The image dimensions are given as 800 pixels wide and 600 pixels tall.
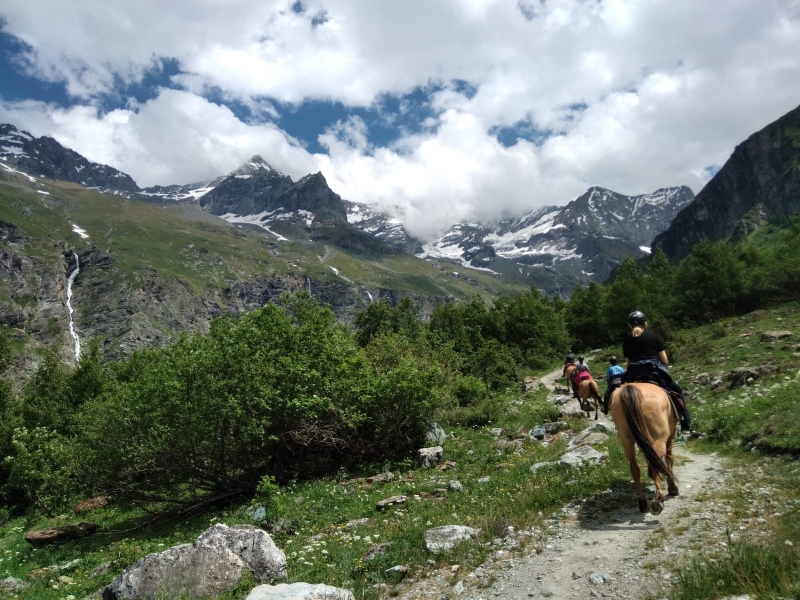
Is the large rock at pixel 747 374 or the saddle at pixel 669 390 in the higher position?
the saddle at pixel 669 390

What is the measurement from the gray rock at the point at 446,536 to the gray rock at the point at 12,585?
40.3 ft

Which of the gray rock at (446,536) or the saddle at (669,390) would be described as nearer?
the gray rock at (446,536)

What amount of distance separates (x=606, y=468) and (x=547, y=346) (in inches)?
1857

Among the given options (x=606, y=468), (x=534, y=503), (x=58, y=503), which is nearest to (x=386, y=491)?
(x=534, y=503)

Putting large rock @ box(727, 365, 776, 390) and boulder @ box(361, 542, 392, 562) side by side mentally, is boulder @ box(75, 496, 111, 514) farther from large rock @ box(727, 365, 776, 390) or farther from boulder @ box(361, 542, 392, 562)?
large rock @ box(727, 365, 776, 390)

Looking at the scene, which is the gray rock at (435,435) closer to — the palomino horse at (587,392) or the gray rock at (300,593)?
the palomino horse at (587,392)

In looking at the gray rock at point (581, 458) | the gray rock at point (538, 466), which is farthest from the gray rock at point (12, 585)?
the gray rock at point (581, 458)

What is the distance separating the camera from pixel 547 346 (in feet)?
191

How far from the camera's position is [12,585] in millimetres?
13906

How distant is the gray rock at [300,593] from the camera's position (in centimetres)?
718

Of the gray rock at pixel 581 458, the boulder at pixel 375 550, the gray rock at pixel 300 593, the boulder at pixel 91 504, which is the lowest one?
the boulder at pixel 91 504

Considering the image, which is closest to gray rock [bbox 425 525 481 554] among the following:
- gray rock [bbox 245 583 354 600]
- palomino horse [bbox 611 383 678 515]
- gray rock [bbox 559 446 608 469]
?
gray rock [bbox 245 583 354 600]

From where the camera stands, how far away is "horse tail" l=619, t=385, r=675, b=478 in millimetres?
9789

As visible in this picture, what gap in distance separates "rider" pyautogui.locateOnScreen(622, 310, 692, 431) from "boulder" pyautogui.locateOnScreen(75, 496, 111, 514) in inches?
1121
